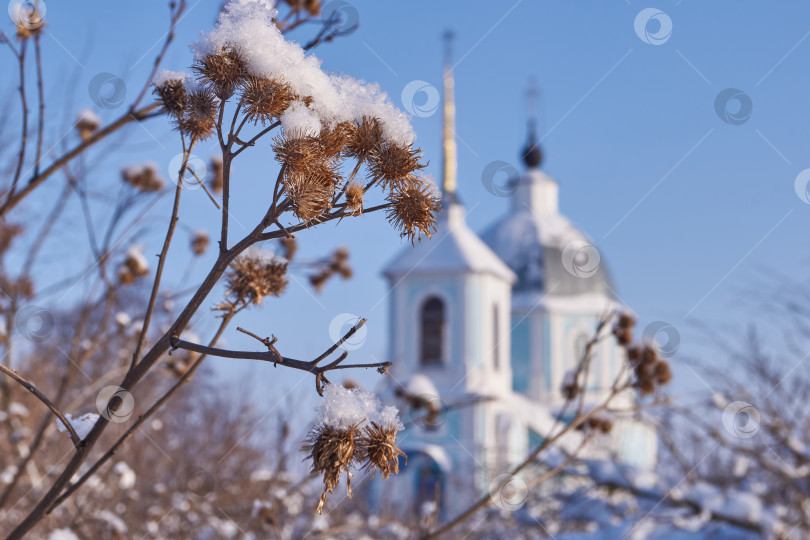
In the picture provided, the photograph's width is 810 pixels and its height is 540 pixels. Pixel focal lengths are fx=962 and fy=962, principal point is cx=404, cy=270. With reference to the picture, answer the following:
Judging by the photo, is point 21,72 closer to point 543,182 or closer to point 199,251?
point 199,251

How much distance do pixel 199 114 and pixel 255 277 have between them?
1.47 feet

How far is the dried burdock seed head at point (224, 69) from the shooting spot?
4.56ft

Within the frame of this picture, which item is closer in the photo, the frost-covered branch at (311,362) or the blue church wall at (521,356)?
the frost-covered branch at (311,362)

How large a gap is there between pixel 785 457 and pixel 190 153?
249 inches

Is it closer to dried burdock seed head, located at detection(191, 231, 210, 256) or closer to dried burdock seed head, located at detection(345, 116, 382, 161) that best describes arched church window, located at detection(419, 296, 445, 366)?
dried burdock seed head, located at detection(191, 231, 210, 256)

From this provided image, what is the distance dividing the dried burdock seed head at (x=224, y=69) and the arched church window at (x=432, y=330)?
78.6 feet

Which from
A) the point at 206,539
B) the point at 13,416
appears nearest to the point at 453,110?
the point at 206,539

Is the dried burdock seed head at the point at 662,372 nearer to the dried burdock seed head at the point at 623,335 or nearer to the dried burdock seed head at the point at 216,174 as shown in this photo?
the dried burdock seed head at the point at 623,335

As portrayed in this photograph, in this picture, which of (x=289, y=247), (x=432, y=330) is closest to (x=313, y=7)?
(x=289, y=247)

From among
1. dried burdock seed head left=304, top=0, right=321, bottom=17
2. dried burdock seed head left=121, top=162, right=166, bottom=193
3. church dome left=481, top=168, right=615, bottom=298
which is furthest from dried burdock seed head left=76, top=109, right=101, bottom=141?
church dome left=481, top=168, right=615, bottom=298

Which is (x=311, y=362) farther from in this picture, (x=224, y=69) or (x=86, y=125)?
(x=86, y=125)

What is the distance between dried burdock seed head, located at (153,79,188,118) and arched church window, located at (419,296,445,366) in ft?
77.9

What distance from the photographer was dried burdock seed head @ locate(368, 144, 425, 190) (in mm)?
1399

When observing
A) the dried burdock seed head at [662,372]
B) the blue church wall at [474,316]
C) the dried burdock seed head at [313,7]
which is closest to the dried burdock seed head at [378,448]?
the dried burdock seed head at [313,7]
